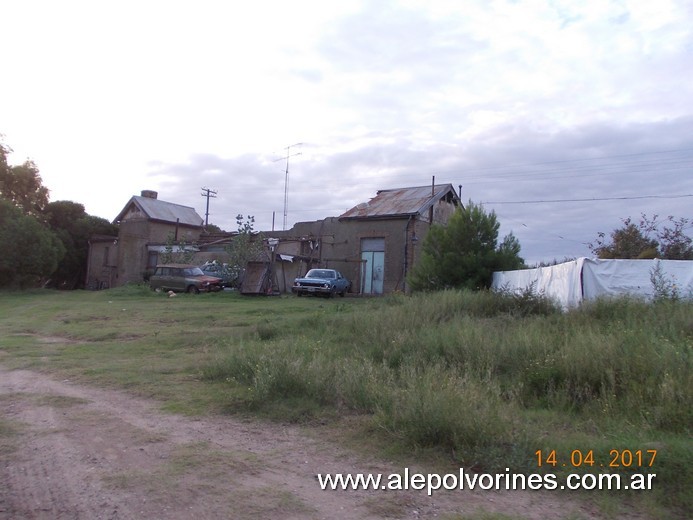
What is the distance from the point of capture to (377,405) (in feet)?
19.8

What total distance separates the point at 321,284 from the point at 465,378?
20.2 m

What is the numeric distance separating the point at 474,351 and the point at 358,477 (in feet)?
13.6

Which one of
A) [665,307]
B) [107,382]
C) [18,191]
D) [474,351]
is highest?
[18,191]

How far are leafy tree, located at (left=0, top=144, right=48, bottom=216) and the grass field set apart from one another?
111ft

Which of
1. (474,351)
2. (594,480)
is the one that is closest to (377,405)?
(594,480)

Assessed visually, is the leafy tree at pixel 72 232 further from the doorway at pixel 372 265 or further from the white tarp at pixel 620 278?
the white tarp at pixel 620 278

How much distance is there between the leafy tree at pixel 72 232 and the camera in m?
44.7

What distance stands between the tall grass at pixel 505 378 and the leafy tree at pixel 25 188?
38.7 metres

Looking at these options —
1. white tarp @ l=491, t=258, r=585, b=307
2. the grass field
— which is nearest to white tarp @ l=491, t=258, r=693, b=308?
white tarp @ l=491, t=258, r=585, b=307

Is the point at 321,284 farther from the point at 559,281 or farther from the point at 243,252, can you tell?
the point at 559,281

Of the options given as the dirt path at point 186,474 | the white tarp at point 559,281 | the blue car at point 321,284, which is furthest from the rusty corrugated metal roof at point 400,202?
the dirt path at point 186,474

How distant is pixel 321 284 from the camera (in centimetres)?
2638

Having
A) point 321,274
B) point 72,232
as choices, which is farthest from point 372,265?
point 72,232

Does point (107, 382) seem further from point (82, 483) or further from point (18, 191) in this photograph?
point (18, 191)
